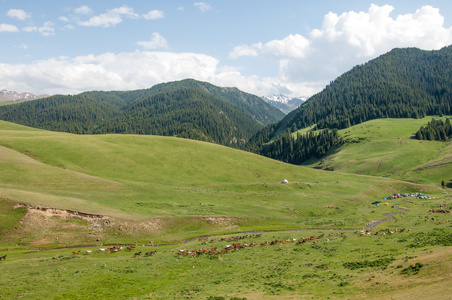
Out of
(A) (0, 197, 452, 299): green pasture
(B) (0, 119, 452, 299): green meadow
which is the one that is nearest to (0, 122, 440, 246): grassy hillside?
(B) (0, 119, 452, 299): green meadow

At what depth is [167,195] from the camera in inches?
2940

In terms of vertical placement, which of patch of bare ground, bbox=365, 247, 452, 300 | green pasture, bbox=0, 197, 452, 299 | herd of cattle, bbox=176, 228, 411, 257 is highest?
patch of bare ground, bbox=365, 247, 452, 300

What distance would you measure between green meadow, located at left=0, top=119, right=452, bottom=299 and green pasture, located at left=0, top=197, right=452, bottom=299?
16cm

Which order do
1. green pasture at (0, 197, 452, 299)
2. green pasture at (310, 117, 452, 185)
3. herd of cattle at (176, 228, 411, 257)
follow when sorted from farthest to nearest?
green pasture at (310, 117, 452, 185), herd of cattle at (176, 228, 411, 257), green pasture at (0, 197, 452, 299)

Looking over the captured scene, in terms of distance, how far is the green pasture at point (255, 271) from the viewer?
2242 centimetres

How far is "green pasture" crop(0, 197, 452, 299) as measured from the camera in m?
22.4

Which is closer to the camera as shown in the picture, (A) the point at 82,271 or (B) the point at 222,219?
(A) the point at 82,271

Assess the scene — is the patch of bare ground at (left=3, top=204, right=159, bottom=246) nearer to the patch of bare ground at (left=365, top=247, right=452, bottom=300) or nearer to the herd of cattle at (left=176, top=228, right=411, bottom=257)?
the herd of cattle at (left=176, top=228, right=411, bottom=257)

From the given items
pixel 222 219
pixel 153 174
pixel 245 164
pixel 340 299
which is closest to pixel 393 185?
Answer: pixel 245 164

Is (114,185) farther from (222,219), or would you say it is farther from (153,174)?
(222,219)

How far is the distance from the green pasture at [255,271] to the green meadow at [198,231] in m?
0.16

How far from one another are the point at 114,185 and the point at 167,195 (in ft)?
48.4

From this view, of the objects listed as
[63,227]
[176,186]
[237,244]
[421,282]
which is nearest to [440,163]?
[176,186]

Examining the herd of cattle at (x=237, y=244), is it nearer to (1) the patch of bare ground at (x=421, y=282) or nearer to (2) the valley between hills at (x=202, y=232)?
(2) the valley between hills at (x=202, y=232)
